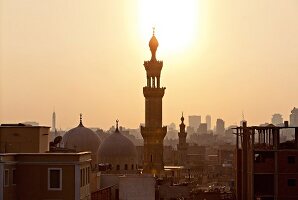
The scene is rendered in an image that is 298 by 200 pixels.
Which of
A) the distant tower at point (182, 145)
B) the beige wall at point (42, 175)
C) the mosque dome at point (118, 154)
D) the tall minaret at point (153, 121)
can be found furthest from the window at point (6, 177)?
the distant tower at point (182, 145)

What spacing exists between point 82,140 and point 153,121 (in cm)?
604

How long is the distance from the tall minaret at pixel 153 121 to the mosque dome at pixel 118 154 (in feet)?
9.38

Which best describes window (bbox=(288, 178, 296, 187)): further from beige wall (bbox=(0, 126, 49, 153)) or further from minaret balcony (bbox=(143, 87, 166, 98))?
minaret balcony (bbox=(143, 87, 166, 98))

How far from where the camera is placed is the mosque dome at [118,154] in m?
50.5

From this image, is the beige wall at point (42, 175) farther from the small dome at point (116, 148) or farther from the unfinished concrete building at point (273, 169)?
the small dome at point (116, 148)

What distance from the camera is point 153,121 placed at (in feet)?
180

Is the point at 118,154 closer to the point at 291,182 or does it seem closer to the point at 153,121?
the point at 153,121

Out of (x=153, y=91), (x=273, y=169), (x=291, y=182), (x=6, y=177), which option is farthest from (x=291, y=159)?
(x=153, y=91)

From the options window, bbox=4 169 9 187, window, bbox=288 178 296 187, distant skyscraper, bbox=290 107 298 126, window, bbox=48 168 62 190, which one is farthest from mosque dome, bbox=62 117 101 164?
distant skyscraper, bbox=290 107 298 126

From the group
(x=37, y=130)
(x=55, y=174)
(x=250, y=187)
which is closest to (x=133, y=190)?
(x=250, y=187)

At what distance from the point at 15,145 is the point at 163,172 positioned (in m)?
32.6

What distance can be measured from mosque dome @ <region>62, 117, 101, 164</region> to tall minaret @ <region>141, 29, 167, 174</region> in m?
3.79

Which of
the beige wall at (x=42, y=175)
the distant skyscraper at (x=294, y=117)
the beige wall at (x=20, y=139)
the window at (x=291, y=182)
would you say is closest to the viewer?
the beige wall at (x=42, y=175)

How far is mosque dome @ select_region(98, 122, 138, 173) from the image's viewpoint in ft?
166
